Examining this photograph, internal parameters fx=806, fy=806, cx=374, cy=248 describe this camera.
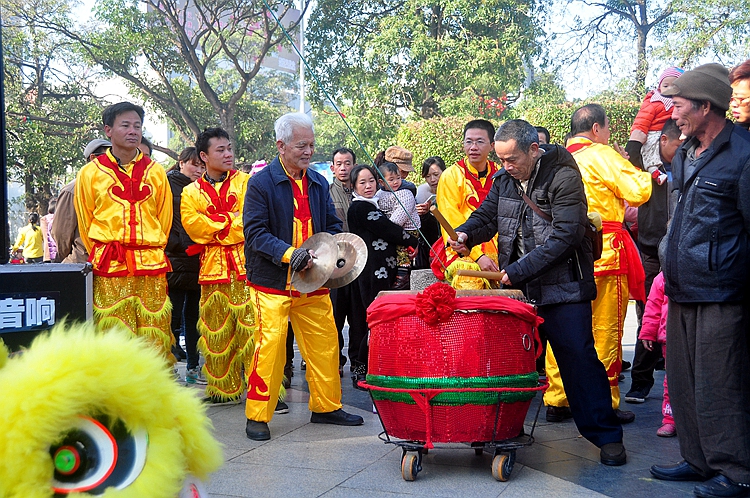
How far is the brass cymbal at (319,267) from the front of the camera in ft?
15.0

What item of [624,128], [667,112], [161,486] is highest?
[624,128]

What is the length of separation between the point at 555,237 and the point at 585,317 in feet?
1.49

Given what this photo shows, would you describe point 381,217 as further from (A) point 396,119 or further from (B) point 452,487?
(A) point 396,119

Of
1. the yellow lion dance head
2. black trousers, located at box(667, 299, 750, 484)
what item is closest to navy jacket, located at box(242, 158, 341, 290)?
black trousers, located at box(667, 299, 750, 484)

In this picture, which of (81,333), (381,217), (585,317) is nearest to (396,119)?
(381,217)

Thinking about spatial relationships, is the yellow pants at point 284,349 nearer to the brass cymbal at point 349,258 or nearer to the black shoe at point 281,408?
the brass cymbal at point 349,258

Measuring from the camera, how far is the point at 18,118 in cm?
2230

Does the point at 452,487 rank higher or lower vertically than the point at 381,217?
lower

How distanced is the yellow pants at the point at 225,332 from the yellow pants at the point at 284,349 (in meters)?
0.89

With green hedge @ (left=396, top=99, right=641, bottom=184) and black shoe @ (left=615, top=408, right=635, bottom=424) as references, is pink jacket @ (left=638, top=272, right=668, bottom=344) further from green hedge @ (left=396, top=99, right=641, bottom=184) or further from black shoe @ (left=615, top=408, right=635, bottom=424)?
green hedge @ (left=396, top=99, right=641, bottom=184)

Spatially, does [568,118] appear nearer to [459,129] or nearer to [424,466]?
[459,129]

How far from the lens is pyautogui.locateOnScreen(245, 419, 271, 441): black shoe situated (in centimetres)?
478

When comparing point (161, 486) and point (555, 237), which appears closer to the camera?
point (161, 486)

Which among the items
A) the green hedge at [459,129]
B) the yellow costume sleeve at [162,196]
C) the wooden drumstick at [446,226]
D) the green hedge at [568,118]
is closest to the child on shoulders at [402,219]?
the yellow costume sleeve at [162,196]
